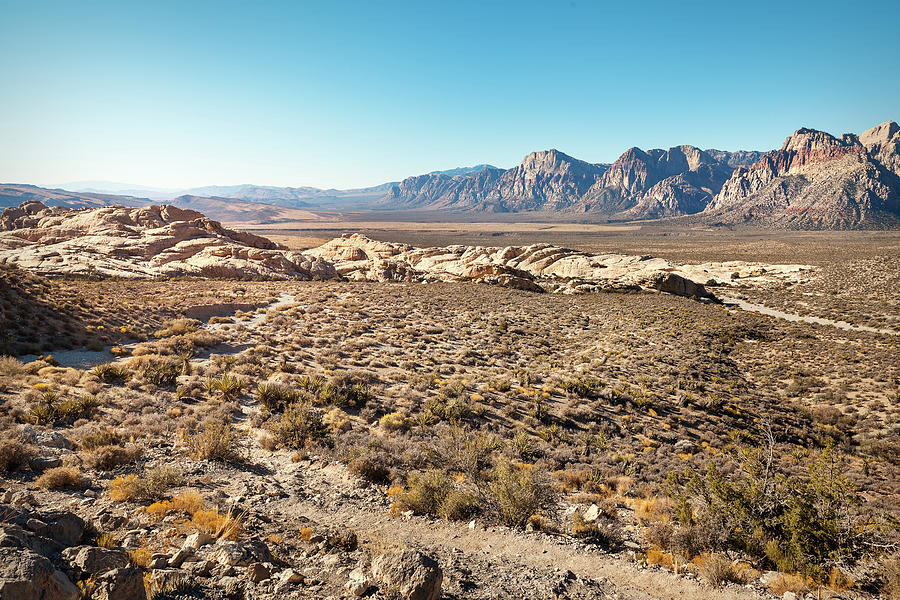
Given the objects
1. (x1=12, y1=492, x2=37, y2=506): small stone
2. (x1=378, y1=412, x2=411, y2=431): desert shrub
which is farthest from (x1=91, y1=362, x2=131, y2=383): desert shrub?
(x1=378, y1=412, x2=411, y2=431): desert shrub

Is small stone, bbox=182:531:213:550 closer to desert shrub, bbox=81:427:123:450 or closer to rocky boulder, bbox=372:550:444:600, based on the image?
rocky boulder, bbox=372:550:444:600

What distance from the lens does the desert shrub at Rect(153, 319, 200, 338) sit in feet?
59.8

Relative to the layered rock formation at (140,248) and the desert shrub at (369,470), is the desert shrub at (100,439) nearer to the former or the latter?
the desert shrub at (369,470)

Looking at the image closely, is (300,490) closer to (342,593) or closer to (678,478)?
(342,593)

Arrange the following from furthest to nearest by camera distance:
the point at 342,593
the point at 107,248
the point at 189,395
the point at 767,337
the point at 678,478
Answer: the point at 107,248
the point at 767,337
the point at 189,395
the point at 678,478
the point at 342,593

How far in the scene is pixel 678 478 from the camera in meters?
9.48

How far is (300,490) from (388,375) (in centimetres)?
815

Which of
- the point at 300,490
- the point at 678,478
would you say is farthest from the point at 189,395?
the point at 678,478

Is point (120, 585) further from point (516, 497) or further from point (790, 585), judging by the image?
point (790, 585)

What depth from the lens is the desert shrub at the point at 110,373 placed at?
11.6 meters

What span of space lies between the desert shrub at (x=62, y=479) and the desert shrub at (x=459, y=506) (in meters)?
6.16

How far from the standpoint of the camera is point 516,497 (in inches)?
265

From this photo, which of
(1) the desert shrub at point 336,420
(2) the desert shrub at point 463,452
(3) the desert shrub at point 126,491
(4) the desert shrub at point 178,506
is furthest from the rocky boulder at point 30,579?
(1) the desert shrub at point 336,420

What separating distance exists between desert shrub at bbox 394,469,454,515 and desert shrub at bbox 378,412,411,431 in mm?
3778
